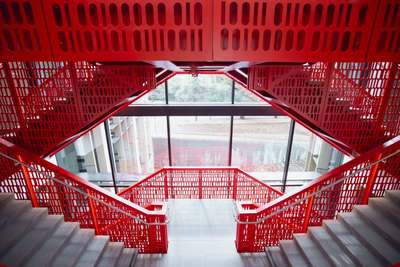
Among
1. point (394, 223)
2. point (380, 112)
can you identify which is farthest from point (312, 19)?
point (394, 223)

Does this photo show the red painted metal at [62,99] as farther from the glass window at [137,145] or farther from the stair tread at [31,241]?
the glass window at [137,145]

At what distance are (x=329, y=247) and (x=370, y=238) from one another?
1.72 feet

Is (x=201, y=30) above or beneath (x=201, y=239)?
above

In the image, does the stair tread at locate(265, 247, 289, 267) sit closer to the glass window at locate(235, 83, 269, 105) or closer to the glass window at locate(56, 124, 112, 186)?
the glass window at locate(235, 83, 269, 105)

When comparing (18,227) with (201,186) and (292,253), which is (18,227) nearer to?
(201,186)

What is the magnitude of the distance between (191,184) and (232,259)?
2469 mm

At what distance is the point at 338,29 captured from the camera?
4.67ft

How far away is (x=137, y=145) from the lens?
7.94 meters

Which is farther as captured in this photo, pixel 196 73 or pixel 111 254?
pixel 111 254

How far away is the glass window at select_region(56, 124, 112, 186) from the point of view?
7325 mm

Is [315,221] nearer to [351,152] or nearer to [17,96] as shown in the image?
[351,152]

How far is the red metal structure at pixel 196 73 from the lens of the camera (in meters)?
1.40

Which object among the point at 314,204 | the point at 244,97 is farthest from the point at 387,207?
the point at 244,97

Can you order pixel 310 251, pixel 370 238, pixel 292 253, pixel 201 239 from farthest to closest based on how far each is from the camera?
pixel 201 239
pixel 292 253
pixel 310 251
pixel 370 238
